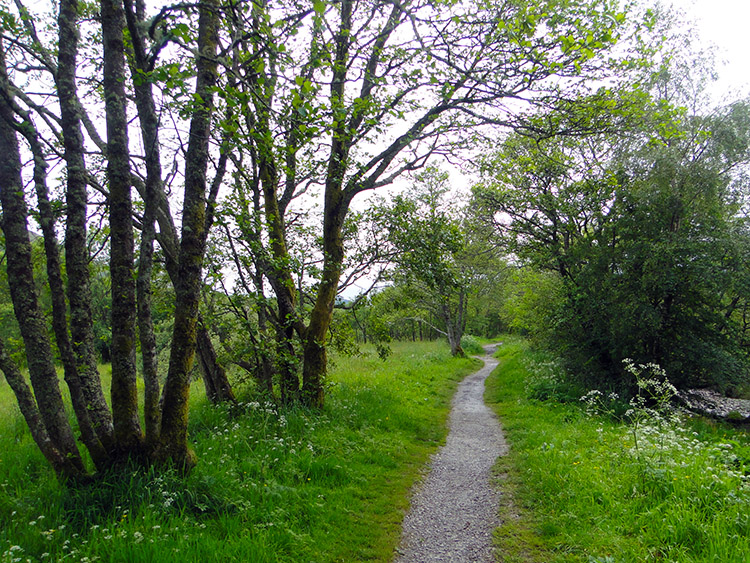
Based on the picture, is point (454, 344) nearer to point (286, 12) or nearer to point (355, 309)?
point (355, 309)

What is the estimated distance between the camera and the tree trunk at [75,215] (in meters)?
4.17

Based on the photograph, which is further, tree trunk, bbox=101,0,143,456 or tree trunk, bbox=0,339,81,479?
tree trunk, bbox=101,0,143,456

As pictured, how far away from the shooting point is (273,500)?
4855 mm

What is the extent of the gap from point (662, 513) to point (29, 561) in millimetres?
6106

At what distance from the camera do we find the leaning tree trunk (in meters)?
4.56

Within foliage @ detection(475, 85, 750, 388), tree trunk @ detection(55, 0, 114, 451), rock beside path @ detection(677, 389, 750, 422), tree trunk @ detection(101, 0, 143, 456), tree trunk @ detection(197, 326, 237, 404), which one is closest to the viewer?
tree trunk @ detection(55, 0, 114, 451)

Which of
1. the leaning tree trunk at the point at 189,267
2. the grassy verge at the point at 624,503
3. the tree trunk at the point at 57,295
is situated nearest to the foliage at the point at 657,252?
the grassy verge at the point at 624,503

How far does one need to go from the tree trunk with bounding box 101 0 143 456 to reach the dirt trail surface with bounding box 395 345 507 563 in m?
3.88

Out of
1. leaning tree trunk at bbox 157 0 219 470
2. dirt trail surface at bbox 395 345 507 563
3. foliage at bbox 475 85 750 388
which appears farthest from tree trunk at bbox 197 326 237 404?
foliage at bbox 475 85 750 388

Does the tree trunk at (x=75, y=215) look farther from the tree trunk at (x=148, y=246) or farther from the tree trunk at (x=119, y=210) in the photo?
the tree trunk at (x=148, y=246)

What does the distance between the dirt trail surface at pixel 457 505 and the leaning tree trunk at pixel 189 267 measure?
10.4 ft

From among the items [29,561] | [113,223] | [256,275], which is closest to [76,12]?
[113,223]

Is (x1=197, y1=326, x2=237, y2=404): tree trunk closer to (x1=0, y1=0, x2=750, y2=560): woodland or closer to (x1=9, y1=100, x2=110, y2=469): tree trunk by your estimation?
(x1=0, y1=0, x2=750, y2=560): woodland

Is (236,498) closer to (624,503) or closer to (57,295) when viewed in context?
(57,295)
